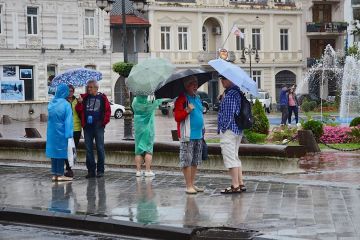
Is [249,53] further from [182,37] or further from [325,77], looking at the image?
[325,77]

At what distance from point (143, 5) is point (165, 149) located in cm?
955

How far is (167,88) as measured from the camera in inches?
463

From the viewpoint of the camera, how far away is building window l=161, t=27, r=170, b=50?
5647cm

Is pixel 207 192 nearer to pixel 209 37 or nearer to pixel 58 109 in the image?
pixel 58 109

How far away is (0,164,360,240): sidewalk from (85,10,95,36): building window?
38.3 metres

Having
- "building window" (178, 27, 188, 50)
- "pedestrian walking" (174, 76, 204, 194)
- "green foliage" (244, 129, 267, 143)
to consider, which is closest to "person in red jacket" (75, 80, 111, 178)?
"pedestrian walking" (174, 76, 204, 194)

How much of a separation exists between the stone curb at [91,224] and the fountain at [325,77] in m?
49.2

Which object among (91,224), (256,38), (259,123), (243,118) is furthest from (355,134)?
(256,38)

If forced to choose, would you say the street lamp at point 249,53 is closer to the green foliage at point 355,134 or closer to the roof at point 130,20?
the roof at point 130,20

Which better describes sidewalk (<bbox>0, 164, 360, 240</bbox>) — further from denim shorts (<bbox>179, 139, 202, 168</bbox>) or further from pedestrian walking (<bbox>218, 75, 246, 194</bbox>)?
pedestrian walking (<bbox>218, 75, 246, 194</bbox>)

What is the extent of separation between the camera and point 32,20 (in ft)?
164

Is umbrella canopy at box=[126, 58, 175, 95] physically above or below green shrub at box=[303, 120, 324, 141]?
above

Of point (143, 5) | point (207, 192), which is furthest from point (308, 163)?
point (143, 5)

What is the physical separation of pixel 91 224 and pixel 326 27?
53.3 metres
